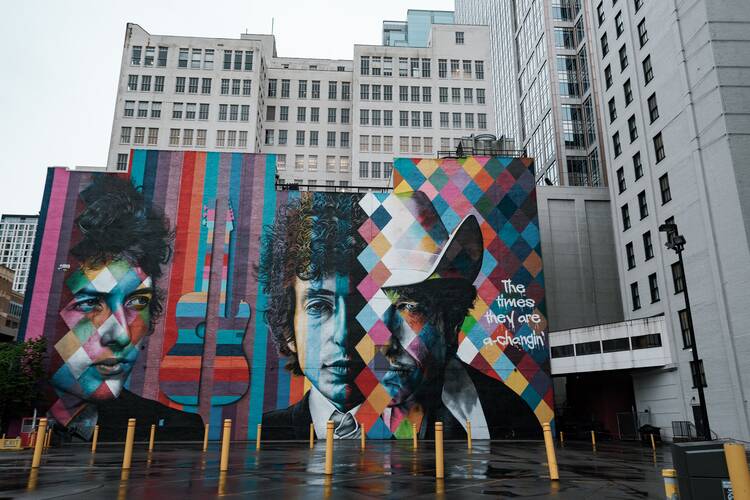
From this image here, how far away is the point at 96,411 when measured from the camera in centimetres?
4022

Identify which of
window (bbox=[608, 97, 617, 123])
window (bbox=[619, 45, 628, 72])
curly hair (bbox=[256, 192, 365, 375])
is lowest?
curly hair (bbox=[256, 192, 365, 375])

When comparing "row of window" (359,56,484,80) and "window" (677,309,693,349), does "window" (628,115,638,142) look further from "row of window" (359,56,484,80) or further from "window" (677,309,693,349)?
"row of window" (359,56,484,80)

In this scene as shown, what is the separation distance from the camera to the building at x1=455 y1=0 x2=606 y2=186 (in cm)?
7606

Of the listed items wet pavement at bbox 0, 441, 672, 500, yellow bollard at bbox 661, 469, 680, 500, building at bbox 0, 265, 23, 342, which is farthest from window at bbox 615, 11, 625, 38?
building at bbox 0, 265, 23, 342

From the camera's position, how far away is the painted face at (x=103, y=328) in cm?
4078

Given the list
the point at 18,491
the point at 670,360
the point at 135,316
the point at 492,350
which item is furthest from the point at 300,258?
the point at 18,491

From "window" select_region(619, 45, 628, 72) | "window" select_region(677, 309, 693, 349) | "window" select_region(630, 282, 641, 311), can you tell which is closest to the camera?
"window" select_region(677, 309, 693, 349)

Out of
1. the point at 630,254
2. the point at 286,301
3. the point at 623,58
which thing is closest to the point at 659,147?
the point at 630,254

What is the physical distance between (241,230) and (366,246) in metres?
10.00

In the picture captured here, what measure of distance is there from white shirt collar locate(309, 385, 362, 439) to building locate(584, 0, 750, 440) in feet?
76.9

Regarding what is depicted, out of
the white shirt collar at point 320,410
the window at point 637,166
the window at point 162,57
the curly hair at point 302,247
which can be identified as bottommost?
the white shirt collar at point 320,410

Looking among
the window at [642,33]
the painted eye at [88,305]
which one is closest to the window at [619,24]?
the window at [642,33]

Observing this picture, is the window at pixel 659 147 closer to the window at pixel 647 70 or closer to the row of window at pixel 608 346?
the window at pixel 647 70

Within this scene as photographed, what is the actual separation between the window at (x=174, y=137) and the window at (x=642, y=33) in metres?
54.4
